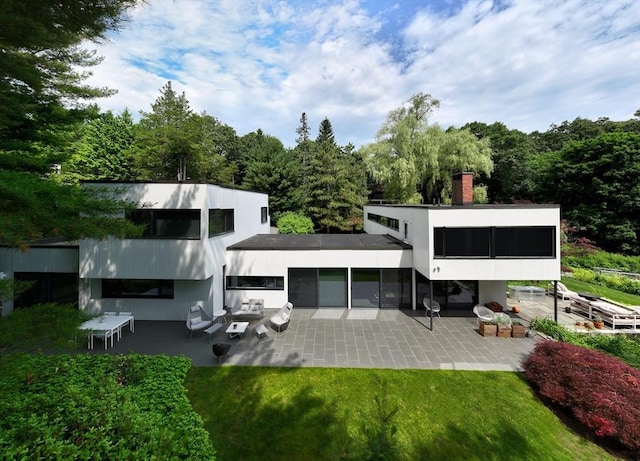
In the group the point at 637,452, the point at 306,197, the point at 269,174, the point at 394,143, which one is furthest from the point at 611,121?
the point at 637,452

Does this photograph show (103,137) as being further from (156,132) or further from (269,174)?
(269,174)

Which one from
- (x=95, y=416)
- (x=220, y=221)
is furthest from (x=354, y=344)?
(x=220, y=221)

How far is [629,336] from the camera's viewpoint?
11.7m

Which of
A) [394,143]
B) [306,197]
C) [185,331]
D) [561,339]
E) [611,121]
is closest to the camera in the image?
[561,339]

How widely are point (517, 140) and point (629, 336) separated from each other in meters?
37.9

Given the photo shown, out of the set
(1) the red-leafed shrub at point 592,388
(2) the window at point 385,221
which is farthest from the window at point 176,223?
(1) the red-leafed shrub at point 592,388

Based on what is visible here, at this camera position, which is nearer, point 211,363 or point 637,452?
point 637,452

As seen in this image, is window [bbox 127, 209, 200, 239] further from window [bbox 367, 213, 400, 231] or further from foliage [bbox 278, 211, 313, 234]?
foliage [bbox 278, 211, 313, 234]

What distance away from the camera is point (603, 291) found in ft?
59.1

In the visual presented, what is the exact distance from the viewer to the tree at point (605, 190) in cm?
2969

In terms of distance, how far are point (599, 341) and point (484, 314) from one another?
3.52m

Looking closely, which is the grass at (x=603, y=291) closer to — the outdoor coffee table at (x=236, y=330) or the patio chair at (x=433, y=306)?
the patio chair at (x=433, y=306)

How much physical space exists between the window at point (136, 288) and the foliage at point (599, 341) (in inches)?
605

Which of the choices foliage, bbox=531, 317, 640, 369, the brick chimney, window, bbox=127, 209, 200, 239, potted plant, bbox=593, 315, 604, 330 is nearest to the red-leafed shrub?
foliage, bbox=531, 317, 640, 369
